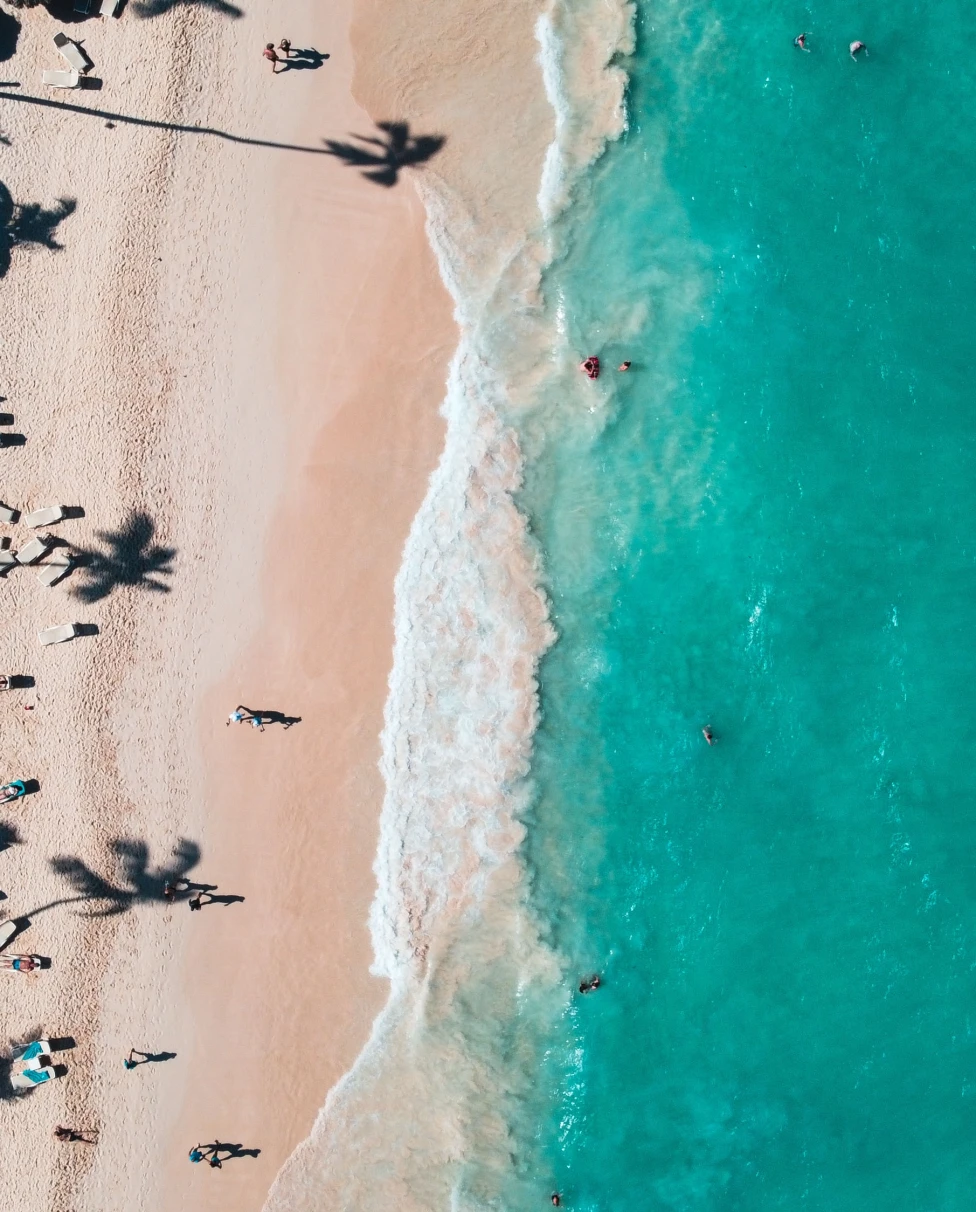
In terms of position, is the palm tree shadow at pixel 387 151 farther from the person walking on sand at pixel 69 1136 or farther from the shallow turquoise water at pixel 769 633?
the person walking on sand at pixel 69 1136

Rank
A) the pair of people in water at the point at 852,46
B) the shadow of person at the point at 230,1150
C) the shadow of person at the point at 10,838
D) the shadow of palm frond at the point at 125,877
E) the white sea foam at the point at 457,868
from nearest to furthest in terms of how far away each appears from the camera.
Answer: the white sea foam at the point at 457,868, the shadow of person at the point at 230,1150, the shadow of palm frond at the point at 125,877, the shadow of person at the point at 10,838, the pair of people in water at the point at 852,46

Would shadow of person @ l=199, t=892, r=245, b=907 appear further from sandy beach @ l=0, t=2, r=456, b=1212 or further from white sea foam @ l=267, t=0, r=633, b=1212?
white sea foam @ l=267, t=0, r=633, b=1212

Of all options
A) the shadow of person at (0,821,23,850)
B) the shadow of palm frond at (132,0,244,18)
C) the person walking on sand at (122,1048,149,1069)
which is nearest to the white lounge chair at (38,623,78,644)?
the shadow of person at (0,821,23,850)

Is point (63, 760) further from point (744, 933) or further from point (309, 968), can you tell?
point (744, 933)

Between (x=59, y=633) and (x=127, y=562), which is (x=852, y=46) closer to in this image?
(x=127, y=562)

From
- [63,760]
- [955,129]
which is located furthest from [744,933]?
[955,129]

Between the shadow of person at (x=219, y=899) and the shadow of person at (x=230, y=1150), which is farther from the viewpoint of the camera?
the shadow of person at (x=219, y=899)

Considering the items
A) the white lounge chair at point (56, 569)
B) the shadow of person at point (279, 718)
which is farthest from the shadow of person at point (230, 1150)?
the white lounge chair at point (56, 569)
